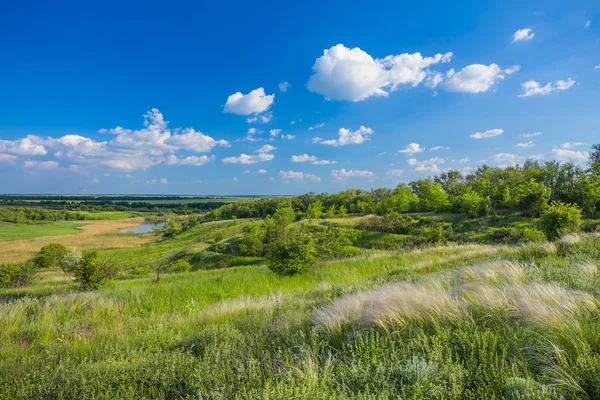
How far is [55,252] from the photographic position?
46156mm

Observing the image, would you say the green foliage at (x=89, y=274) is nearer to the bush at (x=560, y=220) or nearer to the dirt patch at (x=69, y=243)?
the bush at (x=560, y=220)

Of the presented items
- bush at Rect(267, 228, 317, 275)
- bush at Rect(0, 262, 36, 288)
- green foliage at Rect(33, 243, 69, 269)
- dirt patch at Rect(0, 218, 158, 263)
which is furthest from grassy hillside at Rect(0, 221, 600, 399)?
dirt patch at Rect(0, 218, 158, 263)

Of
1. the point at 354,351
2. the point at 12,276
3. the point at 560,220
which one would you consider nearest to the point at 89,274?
the point at 354,351

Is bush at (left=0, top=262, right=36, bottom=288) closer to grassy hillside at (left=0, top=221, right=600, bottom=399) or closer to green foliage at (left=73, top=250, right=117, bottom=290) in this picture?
green foliage at (left=73, top=250, right=117, bottom=290)

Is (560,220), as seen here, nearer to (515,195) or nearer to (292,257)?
(292,257)

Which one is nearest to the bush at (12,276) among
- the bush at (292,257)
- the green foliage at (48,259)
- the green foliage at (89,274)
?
the green foliage at (48,259)

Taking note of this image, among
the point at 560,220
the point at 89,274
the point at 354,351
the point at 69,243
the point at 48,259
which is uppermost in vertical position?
the point at 354,351

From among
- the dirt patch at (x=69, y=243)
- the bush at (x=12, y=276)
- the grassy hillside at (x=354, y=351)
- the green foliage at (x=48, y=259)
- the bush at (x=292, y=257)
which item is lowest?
the dirt patch at (x=69, y=243)

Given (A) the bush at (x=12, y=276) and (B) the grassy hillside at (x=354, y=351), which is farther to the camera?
(A) the bush at (x=12, y=276)

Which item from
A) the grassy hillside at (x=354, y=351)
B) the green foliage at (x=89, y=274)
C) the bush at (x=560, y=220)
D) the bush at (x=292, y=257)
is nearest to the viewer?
the grassy hillside at (x=354, y=351)

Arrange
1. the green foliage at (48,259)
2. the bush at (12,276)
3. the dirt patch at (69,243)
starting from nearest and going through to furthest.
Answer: the bush at (12,276), the green foliage at (48,259), the dirt patch at (69,243)

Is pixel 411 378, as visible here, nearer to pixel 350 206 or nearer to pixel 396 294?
pixel 396 294

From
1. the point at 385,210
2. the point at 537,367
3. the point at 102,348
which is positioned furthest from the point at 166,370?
the point at 385,210

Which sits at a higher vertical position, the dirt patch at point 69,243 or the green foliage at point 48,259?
the green foliage at point 48,259
